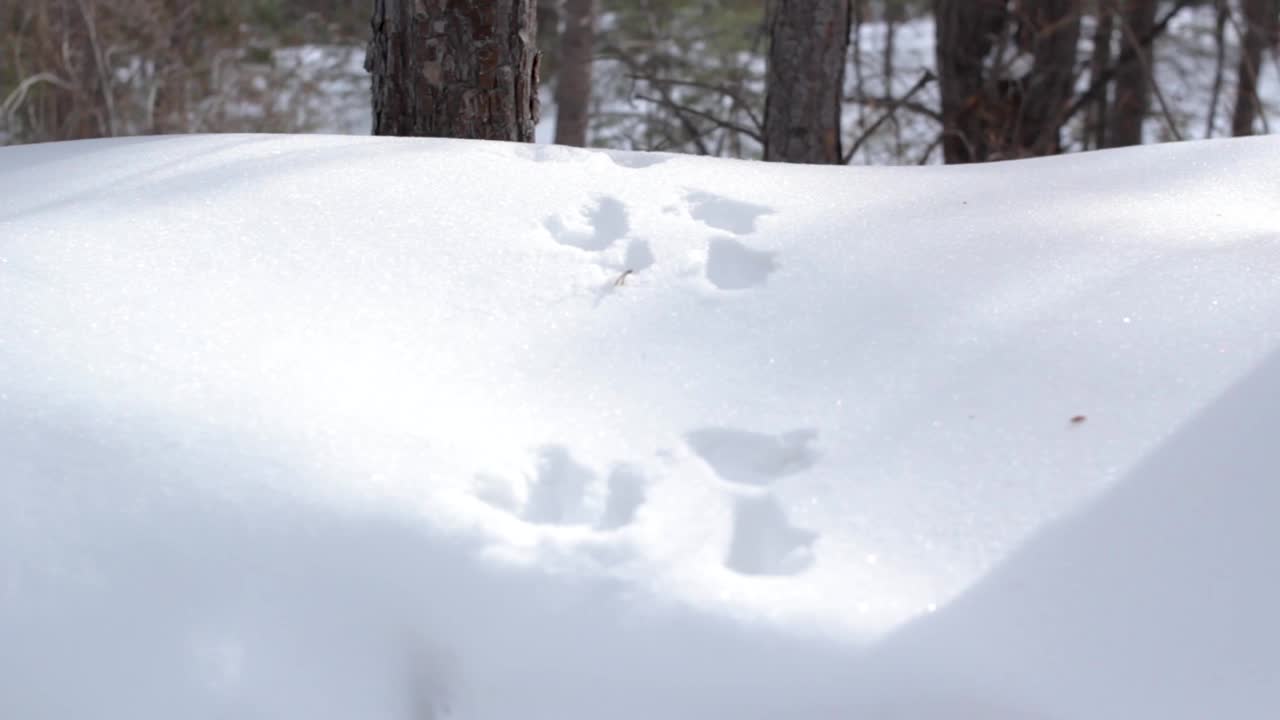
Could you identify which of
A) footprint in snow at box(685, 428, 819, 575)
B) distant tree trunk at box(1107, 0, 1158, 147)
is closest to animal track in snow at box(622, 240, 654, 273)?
footprint in snow at box(685, 428, 819, 575)

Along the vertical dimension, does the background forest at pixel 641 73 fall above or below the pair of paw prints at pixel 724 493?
above

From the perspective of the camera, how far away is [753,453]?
1385 mm

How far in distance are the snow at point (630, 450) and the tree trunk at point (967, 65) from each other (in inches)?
147

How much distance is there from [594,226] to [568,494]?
0.68 meters

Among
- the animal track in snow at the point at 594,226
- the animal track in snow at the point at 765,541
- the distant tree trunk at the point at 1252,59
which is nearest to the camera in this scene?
the animal track in snow at the point at 765,541

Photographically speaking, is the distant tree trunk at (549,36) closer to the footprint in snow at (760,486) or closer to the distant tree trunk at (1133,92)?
the distant tree trunk at (1133,92)

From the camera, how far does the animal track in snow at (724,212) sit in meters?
1.87

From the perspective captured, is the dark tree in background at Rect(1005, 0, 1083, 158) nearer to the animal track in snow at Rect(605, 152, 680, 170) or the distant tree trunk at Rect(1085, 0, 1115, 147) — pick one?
the distant tree trunk at Rect(1085, 0, 1115, 147)

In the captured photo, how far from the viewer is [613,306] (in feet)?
5.43

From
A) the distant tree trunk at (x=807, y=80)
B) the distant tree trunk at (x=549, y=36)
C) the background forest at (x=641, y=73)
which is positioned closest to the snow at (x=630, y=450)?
the distant tree trunk at (x=807, y=80)

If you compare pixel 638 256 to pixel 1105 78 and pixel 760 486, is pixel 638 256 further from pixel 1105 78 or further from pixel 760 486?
pixel 1105 78

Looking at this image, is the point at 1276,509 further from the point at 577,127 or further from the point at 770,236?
the point at 577,127

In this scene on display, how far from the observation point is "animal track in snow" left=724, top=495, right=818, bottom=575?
1.22 metres

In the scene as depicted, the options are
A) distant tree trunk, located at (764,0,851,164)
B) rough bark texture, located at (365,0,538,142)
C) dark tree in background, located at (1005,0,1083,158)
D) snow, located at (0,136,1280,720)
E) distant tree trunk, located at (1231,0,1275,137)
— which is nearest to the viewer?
snow, located at (0,136,1280,720)
